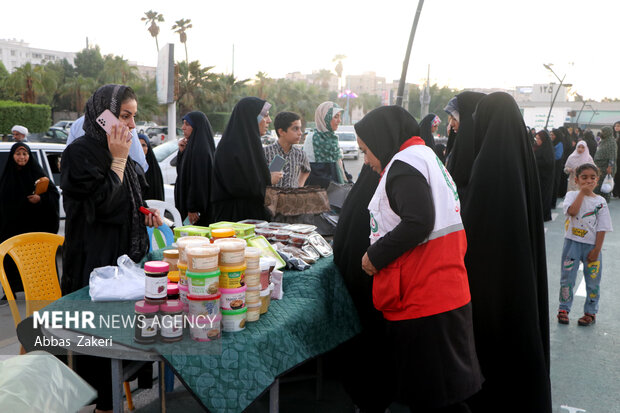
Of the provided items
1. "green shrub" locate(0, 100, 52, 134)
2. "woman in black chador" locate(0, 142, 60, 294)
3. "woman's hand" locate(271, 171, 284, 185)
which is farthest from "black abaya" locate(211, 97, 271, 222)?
"green shrub" locate(0, 100, 52, 134)

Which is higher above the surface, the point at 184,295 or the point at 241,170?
the point at 241,170

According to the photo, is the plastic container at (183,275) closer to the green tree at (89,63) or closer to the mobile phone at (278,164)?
the mobile phone at (278,164)

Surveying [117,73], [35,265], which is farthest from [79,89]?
[35,265]

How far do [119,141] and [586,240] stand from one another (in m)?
4.20

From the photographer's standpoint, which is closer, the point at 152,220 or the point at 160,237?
the point at 152,220

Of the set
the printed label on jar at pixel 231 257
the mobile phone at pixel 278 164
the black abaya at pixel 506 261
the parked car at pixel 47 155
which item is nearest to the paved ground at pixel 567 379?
the black abaya at pixel 506 261

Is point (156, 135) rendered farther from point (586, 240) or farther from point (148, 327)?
point (148, 327)

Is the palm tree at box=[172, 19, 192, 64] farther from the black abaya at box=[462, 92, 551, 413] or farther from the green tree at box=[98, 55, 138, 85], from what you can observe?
the black abaya at box=[462, 92, 551, 413]

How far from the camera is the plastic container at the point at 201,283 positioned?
1.84 m

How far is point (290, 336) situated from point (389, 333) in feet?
1.72

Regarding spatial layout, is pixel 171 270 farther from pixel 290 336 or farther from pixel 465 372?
pixel 465 372

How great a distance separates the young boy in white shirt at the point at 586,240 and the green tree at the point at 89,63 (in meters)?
57.6

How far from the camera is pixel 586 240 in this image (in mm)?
4684

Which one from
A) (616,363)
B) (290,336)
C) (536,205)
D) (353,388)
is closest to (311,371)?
(353,388)
